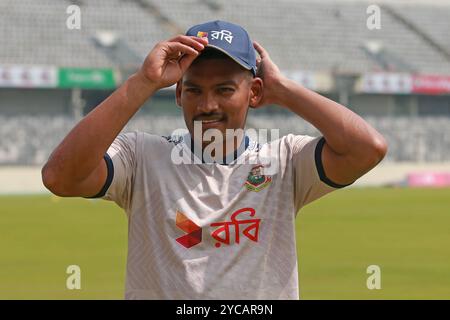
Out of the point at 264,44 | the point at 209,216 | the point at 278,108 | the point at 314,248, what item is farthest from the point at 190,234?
the point at 264,44

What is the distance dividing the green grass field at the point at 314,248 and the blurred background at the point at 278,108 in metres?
0.05

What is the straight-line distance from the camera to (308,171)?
3.41 m

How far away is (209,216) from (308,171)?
42cm

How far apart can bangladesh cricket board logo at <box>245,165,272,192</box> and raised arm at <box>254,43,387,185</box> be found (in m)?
0.23

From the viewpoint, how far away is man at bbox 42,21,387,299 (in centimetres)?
316

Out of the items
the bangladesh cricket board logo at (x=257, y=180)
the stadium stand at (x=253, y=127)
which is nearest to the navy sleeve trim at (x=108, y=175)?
the bangladesh cricket board logo at (x=257, y=180)

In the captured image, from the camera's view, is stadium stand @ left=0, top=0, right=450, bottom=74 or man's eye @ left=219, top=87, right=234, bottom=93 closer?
man's eye @ left=219, top=87, right=234, bottom=93

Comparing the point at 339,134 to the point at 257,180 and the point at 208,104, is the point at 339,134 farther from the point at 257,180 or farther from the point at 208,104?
the point at 208,104

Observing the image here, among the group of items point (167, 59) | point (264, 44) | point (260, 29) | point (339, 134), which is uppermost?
point (260, 29)

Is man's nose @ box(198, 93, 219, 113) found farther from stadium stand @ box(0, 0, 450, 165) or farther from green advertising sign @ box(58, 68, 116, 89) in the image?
green advertising sign @ box(58, 68, 116, 89)

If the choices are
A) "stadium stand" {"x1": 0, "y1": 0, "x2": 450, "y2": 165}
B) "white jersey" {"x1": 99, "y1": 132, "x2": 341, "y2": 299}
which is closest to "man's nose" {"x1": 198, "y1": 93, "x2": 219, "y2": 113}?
"white jersey" {"x1": 99, "y1": 132, "x2": 341, "y2": 299}

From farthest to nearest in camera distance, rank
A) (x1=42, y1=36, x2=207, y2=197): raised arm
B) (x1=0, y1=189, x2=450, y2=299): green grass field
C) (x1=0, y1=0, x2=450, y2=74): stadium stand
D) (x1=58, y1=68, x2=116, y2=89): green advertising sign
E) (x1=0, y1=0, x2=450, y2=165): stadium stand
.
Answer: (x1=0, y1=0, x2=450, y2=74): stadium stand, (x1=0, y1=0, x2=450, y2=165): stadium stand, (x1=58, y1=68, x2=116, y2=89): green advertising sign, (x1=0, y1=189, x2=450, y2=299): green grass field, (x1=42, y1=36, x2=207, y2=197): raised arm
